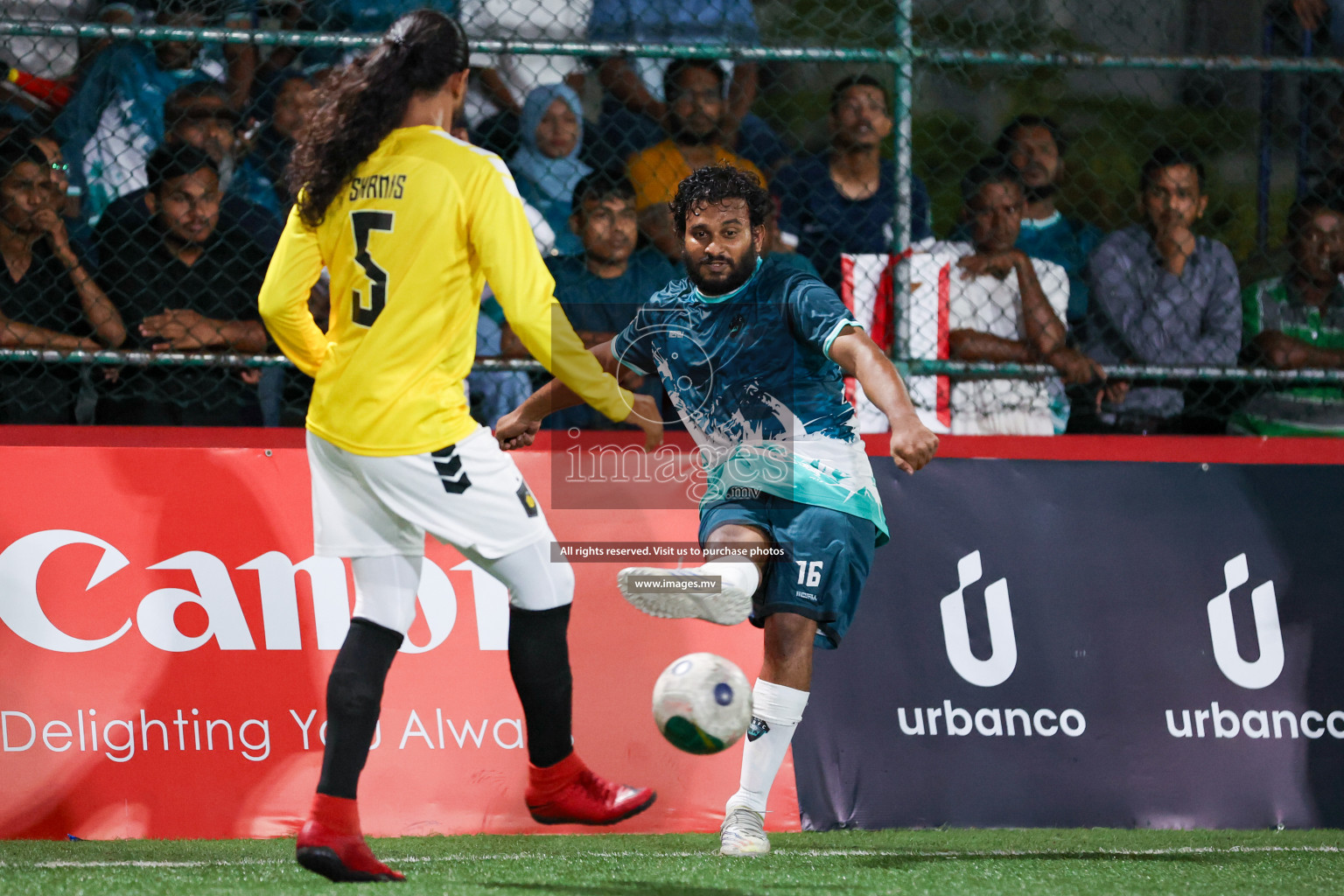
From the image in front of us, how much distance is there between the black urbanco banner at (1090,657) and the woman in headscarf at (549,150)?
1.84 m

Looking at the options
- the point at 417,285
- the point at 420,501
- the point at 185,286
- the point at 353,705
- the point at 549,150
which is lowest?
the point at 353,705

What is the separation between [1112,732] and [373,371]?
2974 millimetres

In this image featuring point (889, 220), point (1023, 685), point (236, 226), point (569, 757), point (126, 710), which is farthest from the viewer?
point (889, 220)

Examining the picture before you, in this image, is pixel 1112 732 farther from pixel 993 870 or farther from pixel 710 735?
pixel 710 735

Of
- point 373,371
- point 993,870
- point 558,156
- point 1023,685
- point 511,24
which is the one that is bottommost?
point 993,870

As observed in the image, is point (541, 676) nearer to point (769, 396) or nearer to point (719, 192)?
point (769, 396)

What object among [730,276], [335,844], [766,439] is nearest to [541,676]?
[335,844]

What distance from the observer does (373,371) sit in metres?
3.20

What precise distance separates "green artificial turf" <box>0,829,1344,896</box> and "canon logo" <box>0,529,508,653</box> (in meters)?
0.63

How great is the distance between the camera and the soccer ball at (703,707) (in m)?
3.70

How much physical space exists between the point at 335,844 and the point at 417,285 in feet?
4.19

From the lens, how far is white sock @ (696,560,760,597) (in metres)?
3.84

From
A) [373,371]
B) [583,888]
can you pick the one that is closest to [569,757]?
[583,888]

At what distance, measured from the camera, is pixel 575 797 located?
3.41 metres
